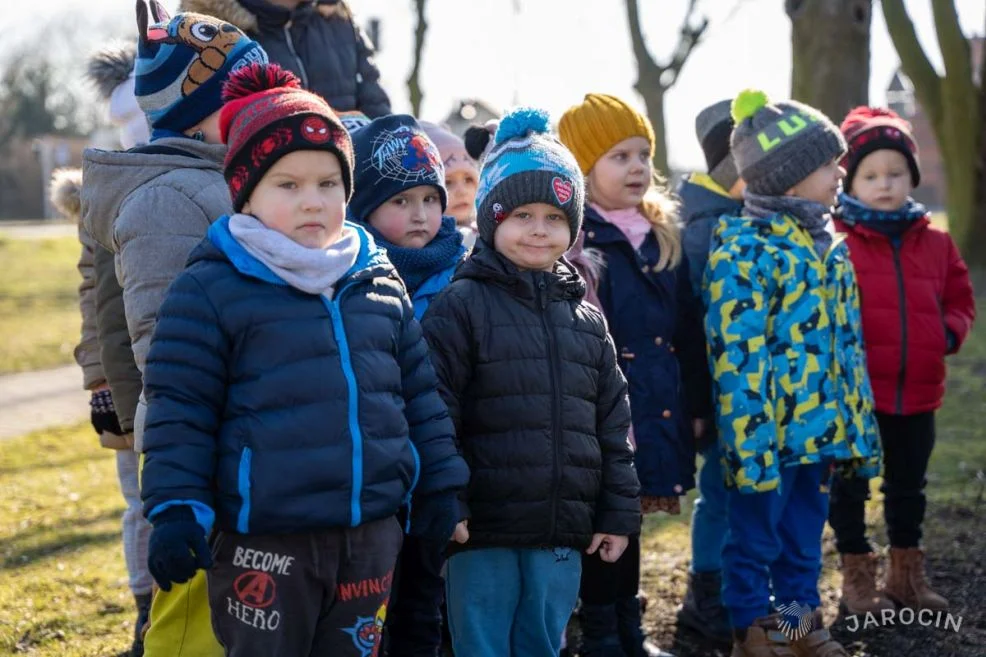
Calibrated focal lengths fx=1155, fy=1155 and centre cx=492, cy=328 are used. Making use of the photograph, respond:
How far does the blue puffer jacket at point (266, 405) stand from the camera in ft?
8.25

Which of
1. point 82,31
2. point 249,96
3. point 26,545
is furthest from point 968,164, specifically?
point 82,31

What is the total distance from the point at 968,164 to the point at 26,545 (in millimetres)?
11420

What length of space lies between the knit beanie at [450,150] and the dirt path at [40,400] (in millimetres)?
4867

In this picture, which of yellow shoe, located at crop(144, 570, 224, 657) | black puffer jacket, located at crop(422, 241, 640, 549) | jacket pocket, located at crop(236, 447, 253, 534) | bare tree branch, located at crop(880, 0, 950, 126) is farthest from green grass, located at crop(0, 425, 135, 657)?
bare tree branch, located at crop(880, 0, 950, 126)

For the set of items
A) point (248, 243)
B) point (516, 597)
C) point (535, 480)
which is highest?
point (248, 243)

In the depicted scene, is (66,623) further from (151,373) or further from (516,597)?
(151,373)

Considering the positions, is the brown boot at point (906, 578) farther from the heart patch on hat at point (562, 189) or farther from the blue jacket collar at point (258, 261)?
the blue jacket collar at point (258, 261)

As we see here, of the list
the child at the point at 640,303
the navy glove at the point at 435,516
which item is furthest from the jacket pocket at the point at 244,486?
the child at the point at 640,303

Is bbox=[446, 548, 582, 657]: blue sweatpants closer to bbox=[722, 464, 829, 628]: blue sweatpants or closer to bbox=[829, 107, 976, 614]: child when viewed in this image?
bbox=[722, 464, 829, 628]: blue sweatpants

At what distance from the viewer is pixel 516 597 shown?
3.33 metres

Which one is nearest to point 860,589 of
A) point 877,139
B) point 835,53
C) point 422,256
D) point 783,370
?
point 783,370

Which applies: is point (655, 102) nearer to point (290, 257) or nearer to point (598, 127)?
point (598, 127)

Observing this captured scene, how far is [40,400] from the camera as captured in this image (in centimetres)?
945

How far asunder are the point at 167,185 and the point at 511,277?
38.1 inches
